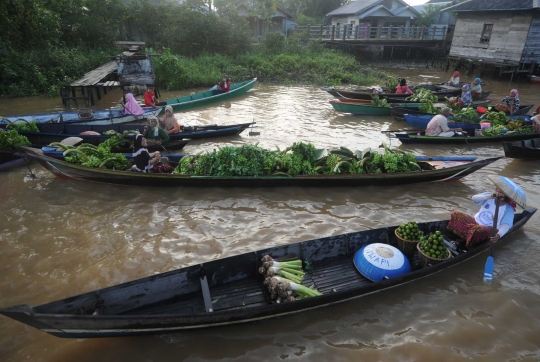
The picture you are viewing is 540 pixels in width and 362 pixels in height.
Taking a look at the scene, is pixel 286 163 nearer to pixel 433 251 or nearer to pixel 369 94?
pixel 433 251

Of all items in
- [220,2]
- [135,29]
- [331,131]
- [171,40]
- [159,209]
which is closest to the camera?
[159,209]

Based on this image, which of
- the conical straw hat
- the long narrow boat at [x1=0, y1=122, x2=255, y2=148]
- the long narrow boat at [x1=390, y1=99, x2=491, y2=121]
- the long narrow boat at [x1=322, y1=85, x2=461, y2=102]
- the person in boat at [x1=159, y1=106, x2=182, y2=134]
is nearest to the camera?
the conical straw hat

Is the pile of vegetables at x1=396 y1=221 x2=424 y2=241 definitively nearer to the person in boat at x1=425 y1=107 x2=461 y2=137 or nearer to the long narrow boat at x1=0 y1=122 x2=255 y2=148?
the person in boat at x1=425 y1=107 x2=461 y2=137

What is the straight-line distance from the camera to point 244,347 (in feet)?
14.0

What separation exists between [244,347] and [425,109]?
1192 cm

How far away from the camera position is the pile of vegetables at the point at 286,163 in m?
7.98

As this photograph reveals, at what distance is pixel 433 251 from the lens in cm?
504

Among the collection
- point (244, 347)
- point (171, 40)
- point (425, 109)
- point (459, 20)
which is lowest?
point (244, 347)

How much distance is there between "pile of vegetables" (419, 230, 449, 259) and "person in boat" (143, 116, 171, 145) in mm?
7327

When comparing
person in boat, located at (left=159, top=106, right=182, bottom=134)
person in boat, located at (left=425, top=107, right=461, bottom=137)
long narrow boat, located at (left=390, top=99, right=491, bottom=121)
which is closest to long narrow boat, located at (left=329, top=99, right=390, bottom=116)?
long narrow boat, located at (left=390, top=99, right=491, bottom=121)

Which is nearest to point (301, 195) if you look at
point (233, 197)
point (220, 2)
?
point (233, 197)

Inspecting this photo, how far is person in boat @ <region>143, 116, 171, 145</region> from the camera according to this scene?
30.6 feet

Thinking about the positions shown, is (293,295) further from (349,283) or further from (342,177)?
(342,177)

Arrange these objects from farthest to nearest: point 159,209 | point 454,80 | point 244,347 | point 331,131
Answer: point 454,80
point 331,131
point 159,209
point 244,347
